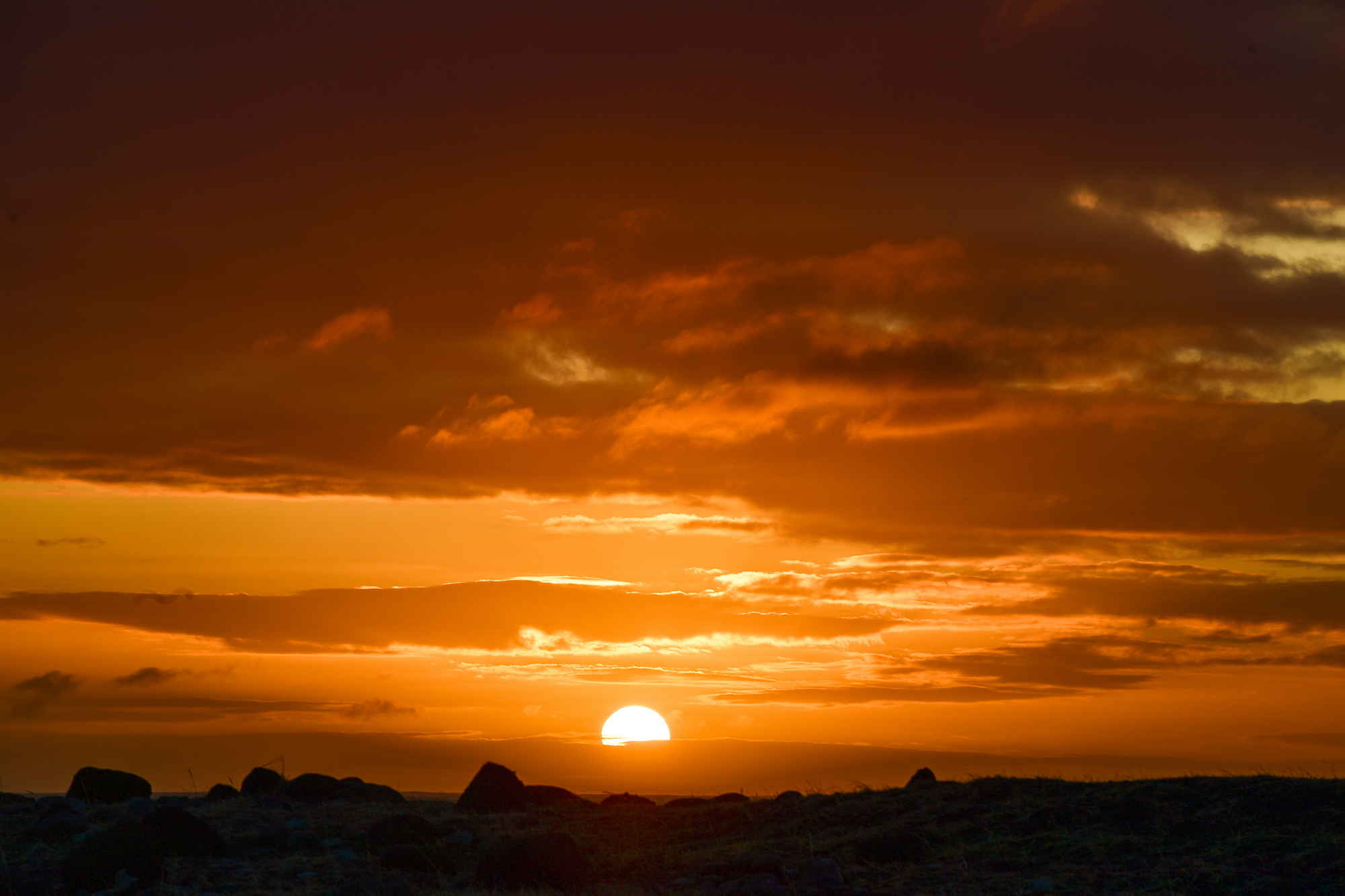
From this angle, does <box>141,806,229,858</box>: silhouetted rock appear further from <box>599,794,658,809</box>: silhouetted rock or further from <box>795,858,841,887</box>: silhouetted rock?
<box>795,858,841,887</box>: silhouetted rock

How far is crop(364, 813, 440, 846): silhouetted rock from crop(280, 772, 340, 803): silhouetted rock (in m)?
7.35

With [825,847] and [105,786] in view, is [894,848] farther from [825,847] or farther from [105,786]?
[105,786]

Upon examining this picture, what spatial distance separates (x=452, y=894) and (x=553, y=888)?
5.05ft

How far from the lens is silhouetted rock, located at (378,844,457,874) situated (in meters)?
18.9

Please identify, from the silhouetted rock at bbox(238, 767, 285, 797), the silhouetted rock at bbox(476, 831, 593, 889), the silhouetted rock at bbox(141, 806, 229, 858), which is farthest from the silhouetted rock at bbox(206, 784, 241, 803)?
the silhouetted rock at bbox(476, 831, 593, 889)

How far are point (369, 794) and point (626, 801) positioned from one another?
296 inches

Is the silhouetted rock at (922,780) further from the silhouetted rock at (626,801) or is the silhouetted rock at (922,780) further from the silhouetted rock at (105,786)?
the silhouetted rock at (105,786)

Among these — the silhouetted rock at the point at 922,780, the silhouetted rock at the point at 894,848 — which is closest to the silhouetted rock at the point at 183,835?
the silhouetted rock at the point at 894,848

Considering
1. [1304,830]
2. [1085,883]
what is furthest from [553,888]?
[1304,830]

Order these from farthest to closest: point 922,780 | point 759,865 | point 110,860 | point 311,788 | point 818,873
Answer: point 311,788, point 922,780, point 110,860, point 759,865, point 818,873

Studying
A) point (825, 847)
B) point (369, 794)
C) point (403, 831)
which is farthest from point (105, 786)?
point (825, 847)

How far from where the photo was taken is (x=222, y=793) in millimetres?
28297

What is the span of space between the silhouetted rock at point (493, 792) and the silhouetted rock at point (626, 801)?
7.71 ft

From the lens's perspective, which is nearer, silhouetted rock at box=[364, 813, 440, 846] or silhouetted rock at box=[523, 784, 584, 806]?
silhouetted rock at box=[364, 813, 440, 846]
